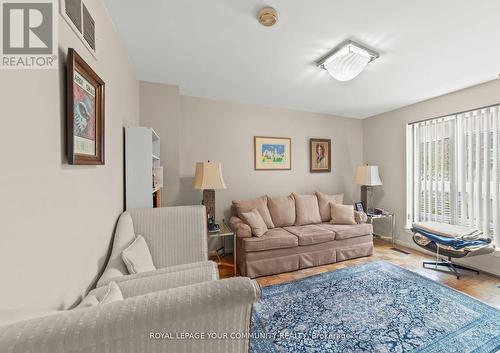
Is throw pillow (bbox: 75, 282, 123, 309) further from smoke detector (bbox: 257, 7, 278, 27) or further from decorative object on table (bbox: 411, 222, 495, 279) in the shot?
decorative object on table (bbox: 411, 222, 495, 279)

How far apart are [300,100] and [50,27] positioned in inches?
120

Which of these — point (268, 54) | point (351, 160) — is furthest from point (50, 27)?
point (351, 160)

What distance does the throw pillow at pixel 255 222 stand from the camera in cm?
272

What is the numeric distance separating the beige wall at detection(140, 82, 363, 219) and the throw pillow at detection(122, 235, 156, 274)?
1.30m

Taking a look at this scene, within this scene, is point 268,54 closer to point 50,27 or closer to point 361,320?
point 50,27

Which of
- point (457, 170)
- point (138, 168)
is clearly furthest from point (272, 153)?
point (457, 170)

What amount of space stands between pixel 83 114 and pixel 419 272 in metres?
3.78

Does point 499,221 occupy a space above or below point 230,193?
below

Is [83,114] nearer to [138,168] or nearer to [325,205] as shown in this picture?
[138,168]

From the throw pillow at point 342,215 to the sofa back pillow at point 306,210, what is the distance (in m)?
0.25

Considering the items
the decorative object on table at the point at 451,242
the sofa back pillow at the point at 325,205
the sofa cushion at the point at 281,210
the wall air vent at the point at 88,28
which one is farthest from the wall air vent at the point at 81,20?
the decorative object on table at the point at 451,242

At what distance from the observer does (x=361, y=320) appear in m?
1.78

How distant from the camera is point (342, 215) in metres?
3.39

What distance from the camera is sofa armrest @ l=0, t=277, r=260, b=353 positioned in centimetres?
44
